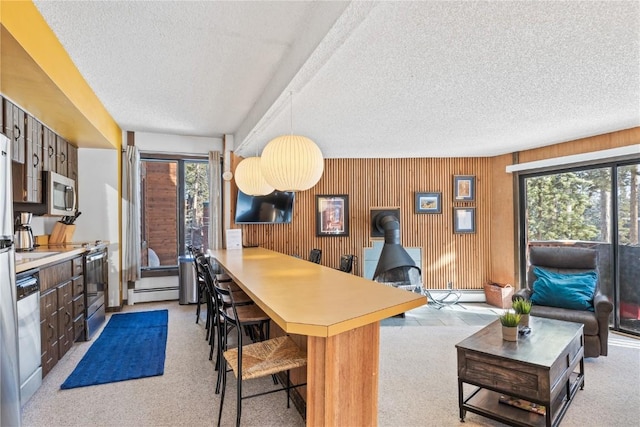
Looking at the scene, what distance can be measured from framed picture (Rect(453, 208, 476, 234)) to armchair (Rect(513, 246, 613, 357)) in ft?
6.34

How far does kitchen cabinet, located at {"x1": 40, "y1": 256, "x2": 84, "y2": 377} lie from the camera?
2877 mm

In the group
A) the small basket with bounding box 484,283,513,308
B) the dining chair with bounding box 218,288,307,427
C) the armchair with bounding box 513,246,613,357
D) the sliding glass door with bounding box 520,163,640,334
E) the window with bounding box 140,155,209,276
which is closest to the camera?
the dining chair with bounding box 218,288,307,427

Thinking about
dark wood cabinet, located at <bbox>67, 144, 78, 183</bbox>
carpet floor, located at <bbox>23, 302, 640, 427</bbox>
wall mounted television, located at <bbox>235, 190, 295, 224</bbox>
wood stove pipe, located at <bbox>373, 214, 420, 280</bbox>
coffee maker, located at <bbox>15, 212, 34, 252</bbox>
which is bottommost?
carpet floor, located at <bbox>23, 302, 640, 427</bbox>

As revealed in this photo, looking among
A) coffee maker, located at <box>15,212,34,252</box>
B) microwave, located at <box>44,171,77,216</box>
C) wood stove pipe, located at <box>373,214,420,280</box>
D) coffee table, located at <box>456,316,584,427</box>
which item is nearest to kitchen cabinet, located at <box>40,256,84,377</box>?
coffee maker, located at <box>15,212,34,252</box>

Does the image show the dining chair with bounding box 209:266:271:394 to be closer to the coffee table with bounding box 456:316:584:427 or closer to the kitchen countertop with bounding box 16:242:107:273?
the kitchen countertop with bounding box 16:242:107:273

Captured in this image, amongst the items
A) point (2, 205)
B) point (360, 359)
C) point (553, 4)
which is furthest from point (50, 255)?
point (553, 4)

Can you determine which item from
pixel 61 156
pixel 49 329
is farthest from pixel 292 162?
pixel 61 156

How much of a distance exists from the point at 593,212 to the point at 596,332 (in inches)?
82.0

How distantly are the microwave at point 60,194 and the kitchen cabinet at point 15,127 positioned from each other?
0.59 metres

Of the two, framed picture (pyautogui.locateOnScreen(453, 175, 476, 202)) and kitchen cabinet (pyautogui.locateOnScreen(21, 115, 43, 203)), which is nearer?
kitchen cabinet (pyautogui.locateOnScreen(21, 115, 43, 203))

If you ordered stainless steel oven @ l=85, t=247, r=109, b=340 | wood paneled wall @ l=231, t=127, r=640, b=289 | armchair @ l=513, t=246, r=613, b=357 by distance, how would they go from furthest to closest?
wood paneled wall @ l=231, t=127, r=640, b=289
stainless steel oven @ l=85, t=247, r=109, b=340
armchair @ l=513, t=246, r=613, b=357

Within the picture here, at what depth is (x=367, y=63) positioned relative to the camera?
2555mm

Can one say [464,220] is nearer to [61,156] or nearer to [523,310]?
[523,310]

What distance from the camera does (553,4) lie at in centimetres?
186
